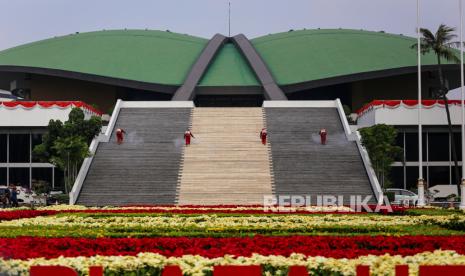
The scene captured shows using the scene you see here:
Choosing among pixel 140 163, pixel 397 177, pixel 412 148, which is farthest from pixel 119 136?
pixel 412 148

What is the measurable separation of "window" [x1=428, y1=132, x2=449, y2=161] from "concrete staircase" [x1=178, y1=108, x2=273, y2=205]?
31.3 ft

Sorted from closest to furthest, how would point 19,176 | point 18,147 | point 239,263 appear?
point 239,263 < point 19,176 < point 18,147

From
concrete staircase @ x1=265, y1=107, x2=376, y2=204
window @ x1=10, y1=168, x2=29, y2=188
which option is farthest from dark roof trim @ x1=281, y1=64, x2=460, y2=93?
window @ x1=10, y1=168, x2=29, y2=188

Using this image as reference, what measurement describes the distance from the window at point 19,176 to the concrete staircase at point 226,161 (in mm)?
9885

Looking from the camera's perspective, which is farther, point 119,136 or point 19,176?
point 19,176

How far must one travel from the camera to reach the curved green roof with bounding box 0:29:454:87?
53.1m

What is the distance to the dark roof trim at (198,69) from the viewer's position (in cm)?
5222

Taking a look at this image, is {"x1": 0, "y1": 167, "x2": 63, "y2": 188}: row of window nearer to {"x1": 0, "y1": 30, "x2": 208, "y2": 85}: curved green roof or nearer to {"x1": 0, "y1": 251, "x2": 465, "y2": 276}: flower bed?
{"x1": 0, "y1": 30, "x2": 208, "y2": 85}: curved green roof

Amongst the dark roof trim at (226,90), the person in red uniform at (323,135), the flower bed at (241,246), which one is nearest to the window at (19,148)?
the dark roof trim at (226,90)

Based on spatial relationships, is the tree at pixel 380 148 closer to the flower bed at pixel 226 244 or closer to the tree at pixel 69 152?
the tree at pixel 69 152

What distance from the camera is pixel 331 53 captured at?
5581cm

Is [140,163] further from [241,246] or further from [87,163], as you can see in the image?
[241,246]

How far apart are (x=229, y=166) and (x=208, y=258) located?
24.8 m

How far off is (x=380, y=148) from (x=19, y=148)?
2075 cm
